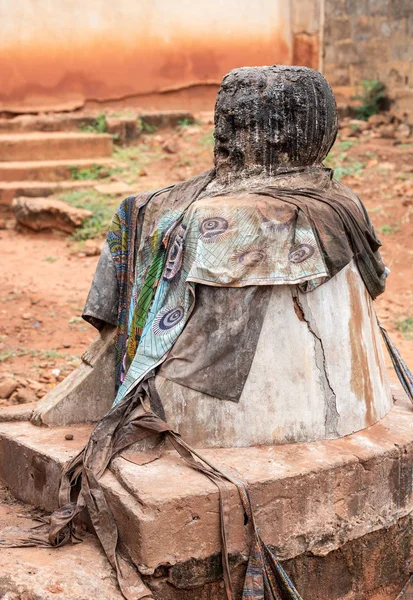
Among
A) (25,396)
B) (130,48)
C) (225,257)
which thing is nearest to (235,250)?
(225,257)

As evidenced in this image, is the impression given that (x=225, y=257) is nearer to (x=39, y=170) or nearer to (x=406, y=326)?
(x=406, y=326)

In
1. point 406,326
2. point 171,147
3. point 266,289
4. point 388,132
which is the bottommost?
point 406,326

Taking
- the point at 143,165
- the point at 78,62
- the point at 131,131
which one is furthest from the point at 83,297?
the point at 78,62

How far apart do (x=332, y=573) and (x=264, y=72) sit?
1.90 m

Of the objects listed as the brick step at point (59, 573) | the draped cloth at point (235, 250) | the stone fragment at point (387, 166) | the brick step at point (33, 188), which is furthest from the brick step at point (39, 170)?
the brick step at point (59, 573)

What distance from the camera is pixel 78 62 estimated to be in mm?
12414

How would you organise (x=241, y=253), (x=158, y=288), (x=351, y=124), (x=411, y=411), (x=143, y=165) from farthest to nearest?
(x=351, y=124)
(x=143, y=165)
(x=411, y=411)
(x=158, y=288)
(x=241, y=253)

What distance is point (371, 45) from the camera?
1330cm

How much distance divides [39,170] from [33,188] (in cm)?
38

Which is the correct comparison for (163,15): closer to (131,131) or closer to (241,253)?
(131,131)

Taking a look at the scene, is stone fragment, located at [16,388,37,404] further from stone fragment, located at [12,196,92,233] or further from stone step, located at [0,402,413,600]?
stone fragment, located at [12,196,92,233]

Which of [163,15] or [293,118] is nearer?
[293,118]

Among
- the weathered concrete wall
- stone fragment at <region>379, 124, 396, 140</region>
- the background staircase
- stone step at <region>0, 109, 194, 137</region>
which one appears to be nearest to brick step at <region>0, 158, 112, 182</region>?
the background staircase

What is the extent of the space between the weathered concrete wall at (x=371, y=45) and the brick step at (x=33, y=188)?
4493mm
